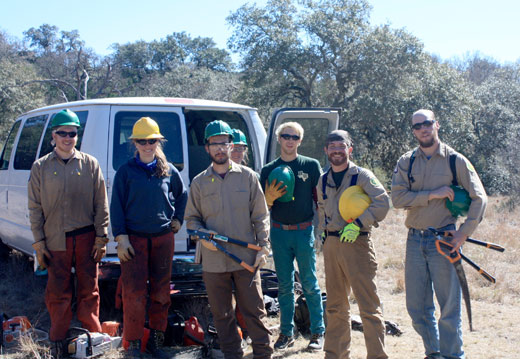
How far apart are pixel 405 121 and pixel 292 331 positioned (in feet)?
42.9

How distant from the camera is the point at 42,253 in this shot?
4.27 metres

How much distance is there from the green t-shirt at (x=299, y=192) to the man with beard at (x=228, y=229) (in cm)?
59

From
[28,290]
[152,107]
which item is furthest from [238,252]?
[28,290]

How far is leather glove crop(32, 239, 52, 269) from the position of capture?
4262 mm

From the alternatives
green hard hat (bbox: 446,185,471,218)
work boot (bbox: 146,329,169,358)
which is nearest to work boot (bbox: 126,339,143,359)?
work boot (bbox: 146,329,169,358)

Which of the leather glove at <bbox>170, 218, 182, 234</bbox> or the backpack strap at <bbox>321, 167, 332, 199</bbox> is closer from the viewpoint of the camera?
the backpack strap at <bbox>321, 167, 332, 199</bbox>

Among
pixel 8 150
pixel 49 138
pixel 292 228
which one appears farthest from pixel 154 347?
pixel 8 150

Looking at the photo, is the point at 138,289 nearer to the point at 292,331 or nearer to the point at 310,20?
the point at 292,331

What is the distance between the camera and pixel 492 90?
23969 mm

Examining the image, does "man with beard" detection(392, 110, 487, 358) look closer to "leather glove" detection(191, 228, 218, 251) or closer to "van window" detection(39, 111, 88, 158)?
"leather glove" detection(191, 228, 218, 251)

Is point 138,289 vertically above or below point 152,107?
below

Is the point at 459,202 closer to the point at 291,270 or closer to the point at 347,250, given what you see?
the point at 347,250

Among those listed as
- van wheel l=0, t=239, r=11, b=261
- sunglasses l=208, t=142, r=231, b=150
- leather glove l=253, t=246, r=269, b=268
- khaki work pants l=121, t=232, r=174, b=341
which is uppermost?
sunglasses l=208, t=142, r=231, b=150

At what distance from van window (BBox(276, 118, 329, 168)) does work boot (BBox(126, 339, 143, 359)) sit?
2.35m
